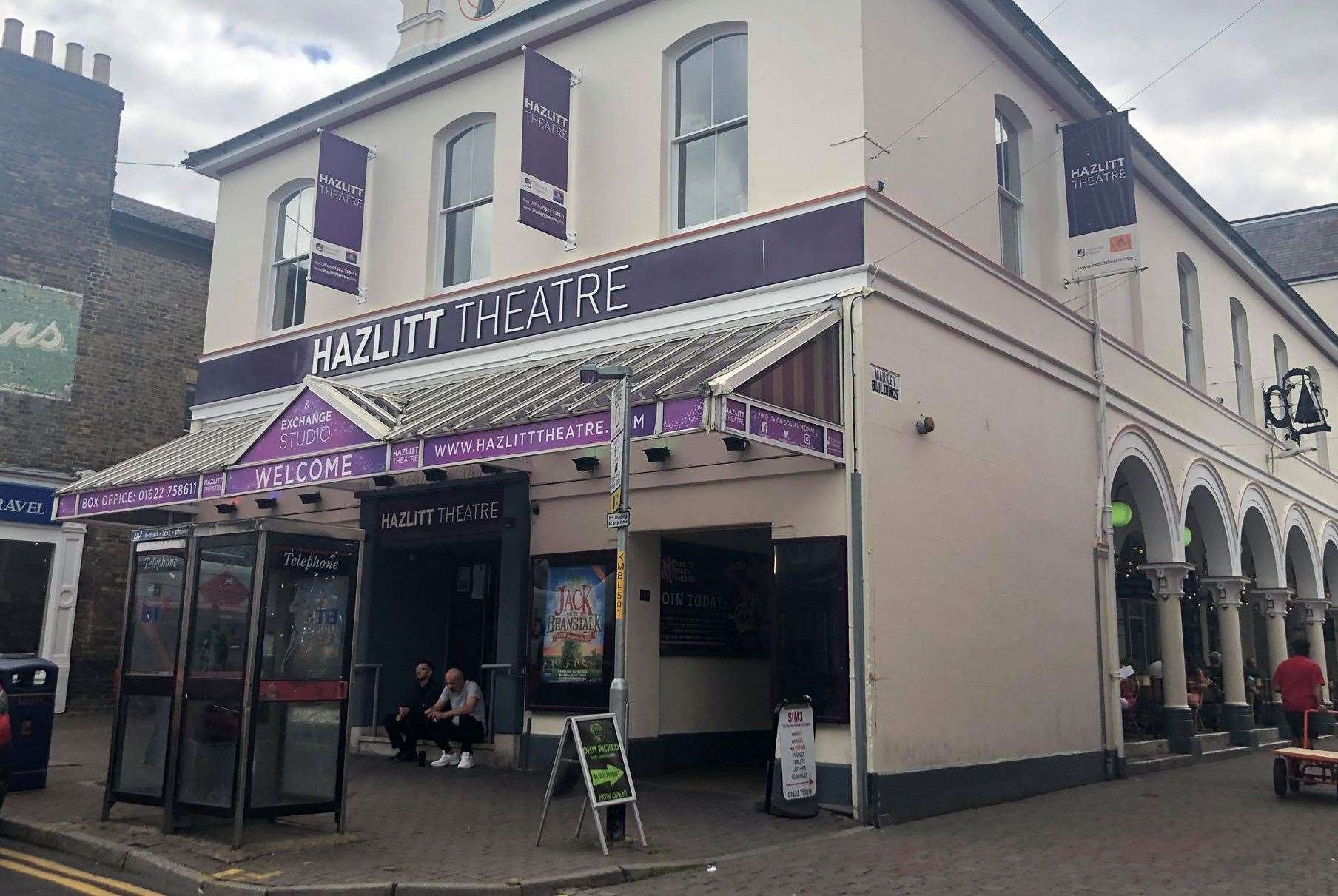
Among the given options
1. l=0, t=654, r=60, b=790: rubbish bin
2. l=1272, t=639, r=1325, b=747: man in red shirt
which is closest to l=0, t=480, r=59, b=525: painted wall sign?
l=0, t=654, r=60, b=790: rubbish bin

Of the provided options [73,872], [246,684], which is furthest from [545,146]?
[73,872]

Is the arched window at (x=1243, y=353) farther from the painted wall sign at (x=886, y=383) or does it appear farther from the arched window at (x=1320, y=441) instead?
the painted wall sign at (x=886, y=383)

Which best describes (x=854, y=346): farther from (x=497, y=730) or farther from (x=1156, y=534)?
(x=1156, y=534)

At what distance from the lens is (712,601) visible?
13.7 metres

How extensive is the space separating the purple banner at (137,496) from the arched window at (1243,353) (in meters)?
18.5

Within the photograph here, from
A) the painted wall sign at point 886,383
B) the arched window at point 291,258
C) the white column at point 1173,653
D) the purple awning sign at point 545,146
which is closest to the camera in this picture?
the painted wall sign at point 886,383

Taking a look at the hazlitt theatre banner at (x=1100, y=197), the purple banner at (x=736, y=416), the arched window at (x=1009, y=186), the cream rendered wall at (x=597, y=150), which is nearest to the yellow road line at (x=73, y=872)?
the purple banner at (x=736, y=416)

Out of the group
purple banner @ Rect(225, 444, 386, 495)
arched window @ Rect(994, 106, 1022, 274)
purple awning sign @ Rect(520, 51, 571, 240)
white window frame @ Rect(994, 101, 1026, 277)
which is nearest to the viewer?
purple banner @ Rect(225, 444, 386, 495)

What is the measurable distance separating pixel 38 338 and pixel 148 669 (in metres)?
12.8

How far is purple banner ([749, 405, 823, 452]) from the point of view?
946 centimetres

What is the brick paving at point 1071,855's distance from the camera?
314 inches

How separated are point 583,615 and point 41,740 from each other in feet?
17.7

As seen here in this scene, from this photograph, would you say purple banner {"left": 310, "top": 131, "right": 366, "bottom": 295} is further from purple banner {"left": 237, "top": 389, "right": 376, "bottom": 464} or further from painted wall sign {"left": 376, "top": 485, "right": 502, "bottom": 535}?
purple banner {"left": 237, "top": 389, "right": 376, "bottom": 464}

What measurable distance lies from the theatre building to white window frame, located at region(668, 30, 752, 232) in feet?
0.14
